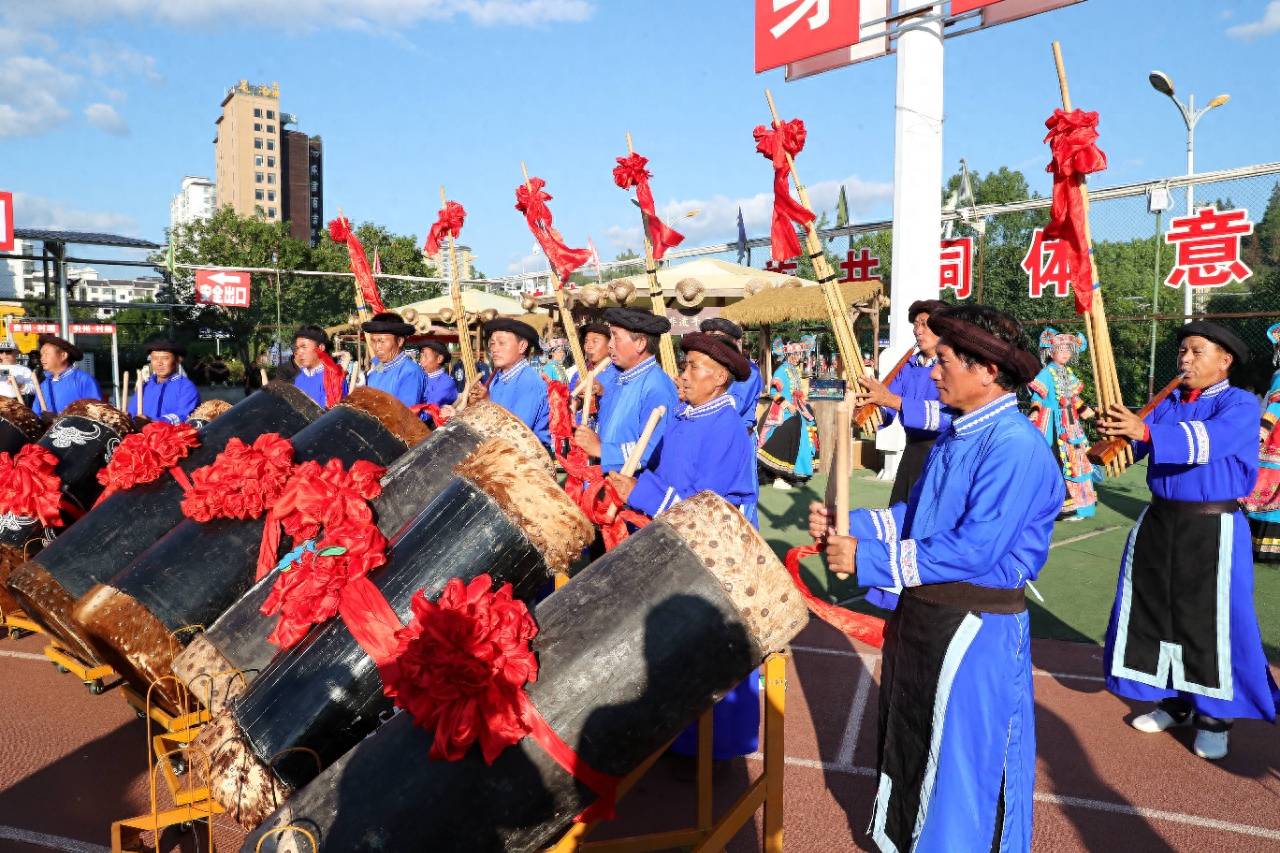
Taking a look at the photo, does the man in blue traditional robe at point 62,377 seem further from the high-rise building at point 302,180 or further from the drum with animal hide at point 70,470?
the high-rise building at point 302,180

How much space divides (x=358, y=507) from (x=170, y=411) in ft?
19.4

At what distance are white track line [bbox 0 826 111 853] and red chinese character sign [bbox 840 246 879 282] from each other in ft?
47.9

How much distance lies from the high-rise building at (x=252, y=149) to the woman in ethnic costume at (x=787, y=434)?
91367 millimetres

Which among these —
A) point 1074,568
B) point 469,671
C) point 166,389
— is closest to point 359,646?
point 469,671

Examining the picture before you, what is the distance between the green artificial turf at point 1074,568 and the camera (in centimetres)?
554

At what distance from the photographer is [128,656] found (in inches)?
115

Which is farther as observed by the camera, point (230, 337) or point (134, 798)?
point (230, 337)

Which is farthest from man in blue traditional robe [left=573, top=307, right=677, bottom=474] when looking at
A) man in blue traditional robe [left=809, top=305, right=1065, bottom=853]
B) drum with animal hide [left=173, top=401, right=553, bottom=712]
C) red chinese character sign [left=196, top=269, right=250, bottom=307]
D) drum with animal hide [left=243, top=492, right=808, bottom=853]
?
red chinese character sign [left=196, top=269, right=250, bottom=307]

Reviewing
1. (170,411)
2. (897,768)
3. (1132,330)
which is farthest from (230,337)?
(897,768)

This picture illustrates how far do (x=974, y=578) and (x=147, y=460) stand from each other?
3.18 m

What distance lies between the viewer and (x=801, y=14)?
34.9ft

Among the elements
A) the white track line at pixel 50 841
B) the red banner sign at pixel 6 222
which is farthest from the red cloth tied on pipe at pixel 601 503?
the red banner sign at pixel 6 222

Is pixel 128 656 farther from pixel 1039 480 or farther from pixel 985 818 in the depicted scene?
pixel 1039 480

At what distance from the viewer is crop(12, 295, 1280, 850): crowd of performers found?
237 cm
